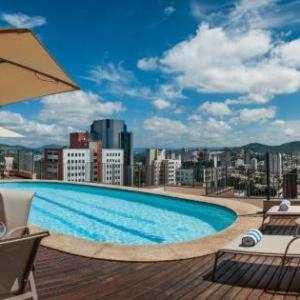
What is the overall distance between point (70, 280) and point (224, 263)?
1856mm

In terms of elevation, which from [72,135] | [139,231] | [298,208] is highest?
[72,135]

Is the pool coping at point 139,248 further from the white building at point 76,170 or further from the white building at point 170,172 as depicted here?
the white building at point 76,170

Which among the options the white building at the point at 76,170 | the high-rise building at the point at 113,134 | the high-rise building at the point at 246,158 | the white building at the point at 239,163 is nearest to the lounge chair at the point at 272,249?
the high-rise building at the point at 246,158

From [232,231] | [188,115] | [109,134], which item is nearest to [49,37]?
[232,231]

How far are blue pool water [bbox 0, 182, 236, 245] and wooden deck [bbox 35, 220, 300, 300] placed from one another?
3364 mm

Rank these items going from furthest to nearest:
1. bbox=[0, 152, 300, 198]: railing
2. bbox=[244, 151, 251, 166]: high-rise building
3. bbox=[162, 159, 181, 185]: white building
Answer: bbox=[162, 159, 181, 185]: white building < bbox=[244, 151, 251, 166]: high-rise building < bbox=[0, 152, 300, 198]: railing

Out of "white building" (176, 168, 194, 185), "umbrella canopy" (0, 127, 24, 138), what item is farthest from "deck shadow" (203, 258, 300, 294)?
"white building" (176, 168, 194, 185)

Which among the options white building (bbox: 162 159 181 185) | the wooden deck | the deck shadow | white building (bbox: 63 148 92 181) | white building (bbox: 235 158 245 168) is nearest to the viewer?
the wooden deck

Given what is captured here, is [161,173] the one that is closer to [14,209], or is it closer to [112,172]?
[112,172]

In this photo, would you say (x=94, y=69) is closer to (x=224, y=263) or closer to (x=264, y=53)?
(x=264, y=53)

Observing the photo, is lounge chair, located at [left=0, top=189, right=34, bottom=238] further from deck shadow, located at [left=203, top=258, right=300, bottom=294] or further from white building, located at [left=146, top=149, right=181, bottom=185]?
white building, located at [left=146, top=149, right=181, bottom=185]

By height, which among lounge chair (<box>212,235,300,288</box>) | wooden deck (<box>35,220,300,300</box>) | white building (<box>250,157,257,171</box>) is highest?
white building (<box>250,157,257,171</box>)

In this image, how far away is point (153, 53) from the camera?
3331 centimetres

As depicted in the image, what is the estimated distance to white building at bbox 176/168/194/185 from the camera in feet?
45.4
